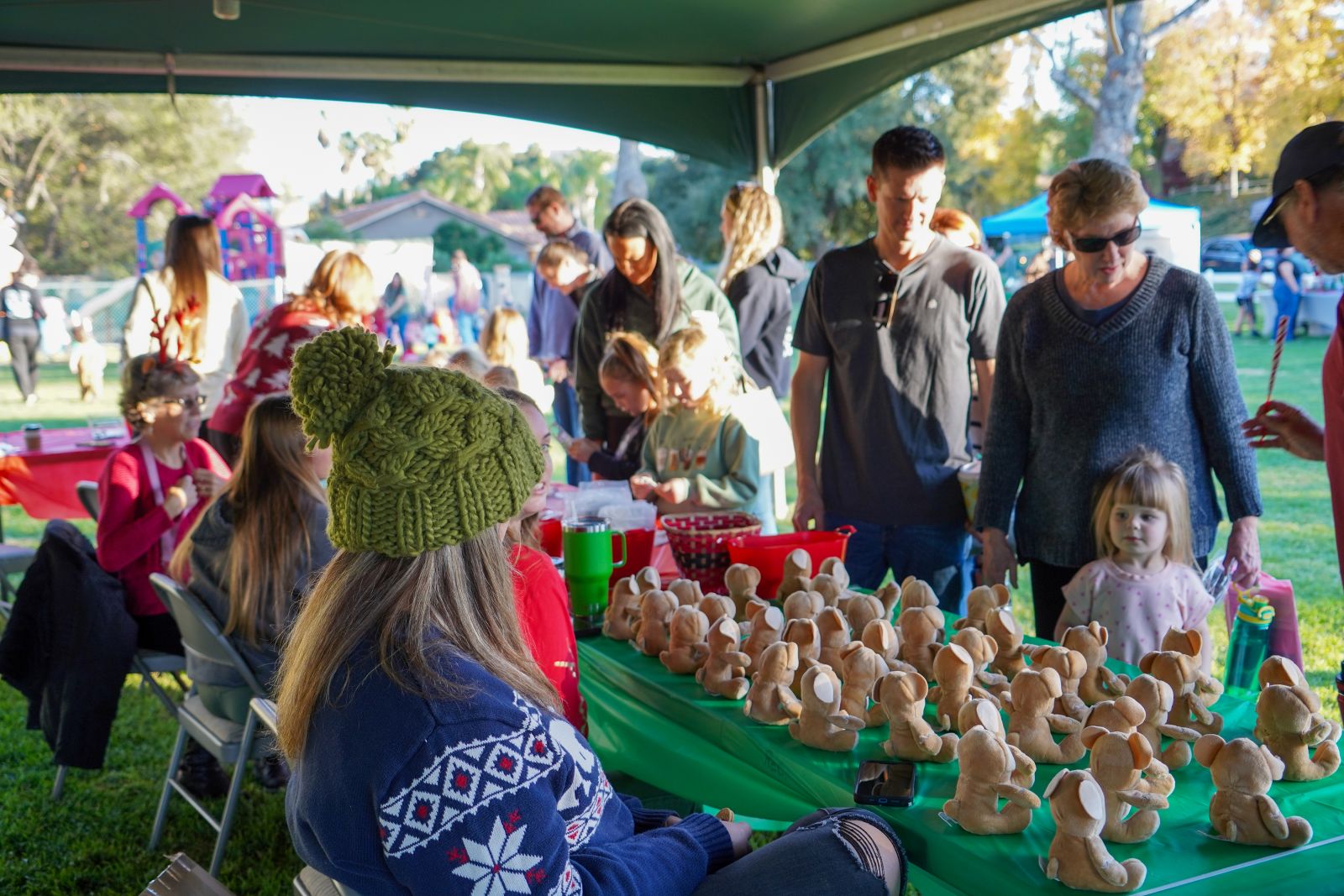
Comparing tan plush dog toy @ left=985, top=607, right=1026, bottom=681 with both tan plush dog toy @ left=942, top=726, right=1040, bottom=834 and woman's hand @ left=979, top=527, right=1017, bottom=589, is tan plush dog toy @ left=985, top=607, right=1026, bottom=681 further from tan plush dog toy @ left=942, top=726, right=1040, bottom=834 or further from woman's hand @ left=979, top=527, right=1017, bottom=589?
woman's hand @ left=979, top=527, right=1017, bottom=589

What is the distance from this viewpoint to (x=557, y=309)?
6594 mm

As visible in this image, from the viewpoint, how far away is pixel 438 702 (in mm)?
1354

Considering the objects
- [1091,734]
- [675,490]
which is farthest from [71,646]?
[1091,734]

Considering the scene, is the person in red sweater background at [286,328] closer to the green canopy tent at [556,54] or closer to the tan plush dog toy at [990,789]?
the green canopy tent at [556,54]

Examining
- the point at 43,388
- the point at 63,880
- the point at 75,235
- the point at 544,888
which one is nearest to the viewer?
the point at 544,888

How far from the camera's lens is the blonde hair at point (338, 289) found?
4.68 metres

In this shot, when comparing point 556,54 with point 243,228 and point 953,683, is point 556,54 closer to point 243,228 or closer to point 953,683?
point 953,683

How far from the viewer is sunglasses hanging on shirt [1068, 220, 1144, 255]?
2604mm

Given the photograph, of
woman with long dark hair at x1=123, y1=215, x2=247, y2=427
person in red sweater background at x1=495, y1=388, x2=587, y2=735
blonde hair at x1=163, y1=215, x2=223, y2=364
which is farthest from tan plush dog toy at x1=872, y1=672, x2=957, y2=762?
blonde hair at x1=163, y1=215, x2=223, y2=364

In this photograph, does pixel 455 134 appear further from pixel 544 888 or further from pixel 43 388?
pixel 544 888

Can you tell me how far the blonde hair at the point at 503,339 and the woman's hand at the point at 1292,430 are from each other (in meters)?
4.20

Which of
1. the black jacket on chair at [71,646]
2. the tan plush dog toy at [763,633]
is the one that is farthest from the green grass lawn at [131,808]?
the tan plush dog toy at [763,633]

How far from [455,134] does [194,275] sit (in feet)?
159

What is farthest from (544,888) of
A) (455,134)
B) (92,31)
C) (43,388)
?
(455,134)
